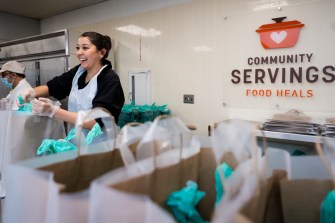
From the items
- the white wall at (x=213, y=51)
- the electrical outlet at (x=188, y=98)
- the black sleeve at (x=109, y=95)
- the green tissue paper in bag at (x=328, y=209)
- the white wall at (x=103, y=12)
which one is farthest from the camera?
the white wall at (x=103, y=12)

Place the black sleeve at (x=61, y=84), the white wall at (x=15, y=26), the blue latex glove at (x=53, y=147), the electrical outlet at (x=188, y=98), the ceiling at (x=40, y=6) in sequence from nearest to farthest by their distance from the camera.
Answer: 1. the blue latex glove at (x=53, y=147)
2. the black sleeve at (x=61, y=84)
3. the electrical outlet at (x=188, y=98)
4. the ceiling at (x=40, y=6)
5. the white wall at (x=15, y=26)

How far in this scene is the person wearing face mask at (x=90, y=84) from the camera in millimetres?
1418

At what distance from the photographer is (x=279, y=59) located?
2336 millimetres

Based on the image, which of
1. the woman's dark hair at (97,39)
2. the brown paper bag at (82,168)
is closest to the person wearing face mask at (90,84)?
the woman's dark hair at (97,39)

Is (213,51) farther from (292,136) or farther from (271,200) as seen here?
(271,200)

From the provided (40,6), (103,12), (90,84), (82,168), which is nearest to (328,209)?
(82,168)

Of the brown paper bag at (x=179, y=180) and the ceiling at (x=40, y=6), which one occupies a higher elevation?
the ceiling at (x=40, y=6)

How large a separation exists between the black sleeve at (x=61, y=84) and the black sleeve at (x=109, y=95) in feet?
1.13

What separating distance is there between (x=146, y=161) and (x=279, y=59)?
84.6 inches

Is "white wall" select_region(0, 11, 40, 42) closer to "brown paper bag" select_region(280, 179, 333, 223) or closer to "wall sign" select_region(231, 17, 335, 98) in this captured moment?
"wall sign" select_region(231, 17, 335, 98)

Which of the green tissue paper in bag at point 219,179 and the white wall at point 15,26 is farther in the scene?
the white wall at point 15,26

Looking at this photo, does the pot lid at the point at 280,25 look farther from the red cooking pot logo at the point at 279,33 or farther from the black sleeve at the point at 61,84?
the black sleeve at the point at 61,84

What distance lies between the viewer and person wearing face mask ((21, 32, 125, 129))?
4.65ft

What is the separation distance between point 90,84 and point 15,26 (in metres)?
3.99
